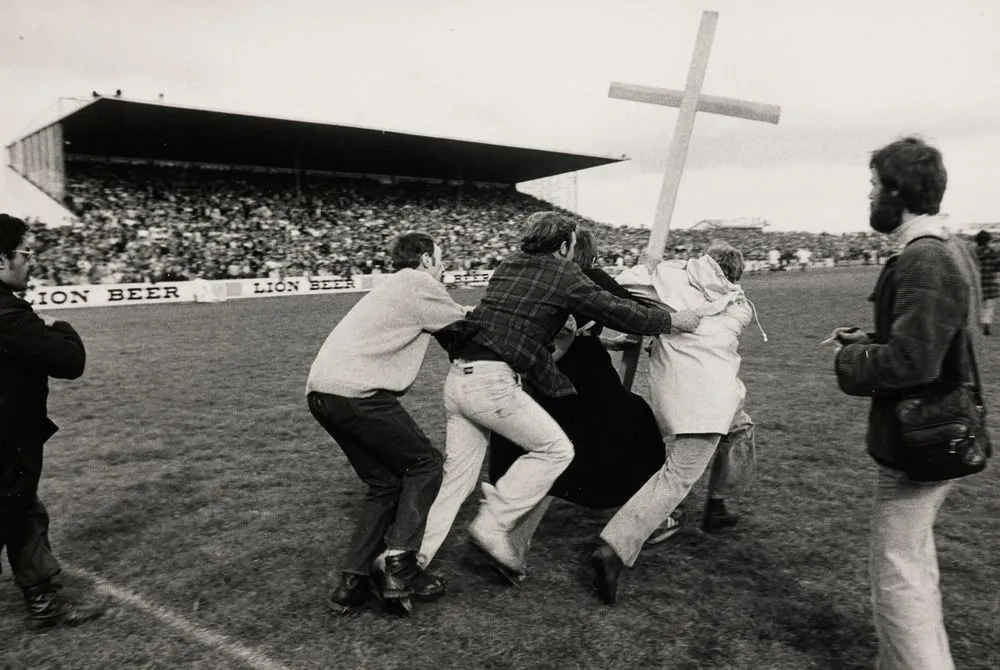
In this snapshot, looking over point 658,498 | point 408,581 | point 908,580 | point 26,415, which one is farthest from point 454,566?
point 908,580

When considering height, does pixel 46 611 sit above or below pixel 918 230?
below

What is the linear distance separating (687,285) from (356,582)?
2.09 meters

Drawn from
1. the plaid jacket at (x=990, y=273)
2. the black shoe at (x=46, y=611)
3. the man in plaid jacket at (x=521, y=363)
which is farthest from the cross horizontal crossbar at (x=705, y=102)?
the plaid jacket at (x=990, y=273)

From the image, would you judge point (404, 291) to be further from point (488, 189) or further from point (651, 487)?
point (488, 189)

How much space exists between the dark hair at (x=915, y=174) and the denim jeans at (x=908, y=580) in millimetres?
860

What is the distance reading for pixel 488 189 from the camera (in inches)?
1939

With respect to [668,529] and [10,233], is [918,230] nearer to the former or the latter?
[668,529]

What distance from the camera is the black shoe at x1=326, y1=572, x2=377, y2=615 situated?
11.5ft

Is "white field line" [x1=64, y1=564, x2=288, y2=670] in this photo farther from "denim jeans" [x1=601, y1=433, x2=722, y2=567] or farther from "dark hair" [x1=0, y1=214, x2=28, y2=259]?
"dark hair" [x1=0, y1=214, x2=28, y2=259]

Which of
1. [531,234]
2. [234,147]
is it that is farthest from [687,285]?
[234,147]

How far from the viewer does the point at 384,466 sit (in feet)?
12.1

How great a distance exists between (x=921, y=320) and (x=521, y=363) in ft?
5.54

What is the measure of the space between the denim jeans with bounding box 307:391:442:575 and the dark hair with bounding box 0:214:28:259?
53.4 inches

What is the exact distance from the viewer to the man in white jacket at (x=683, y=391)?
3.55 metres
